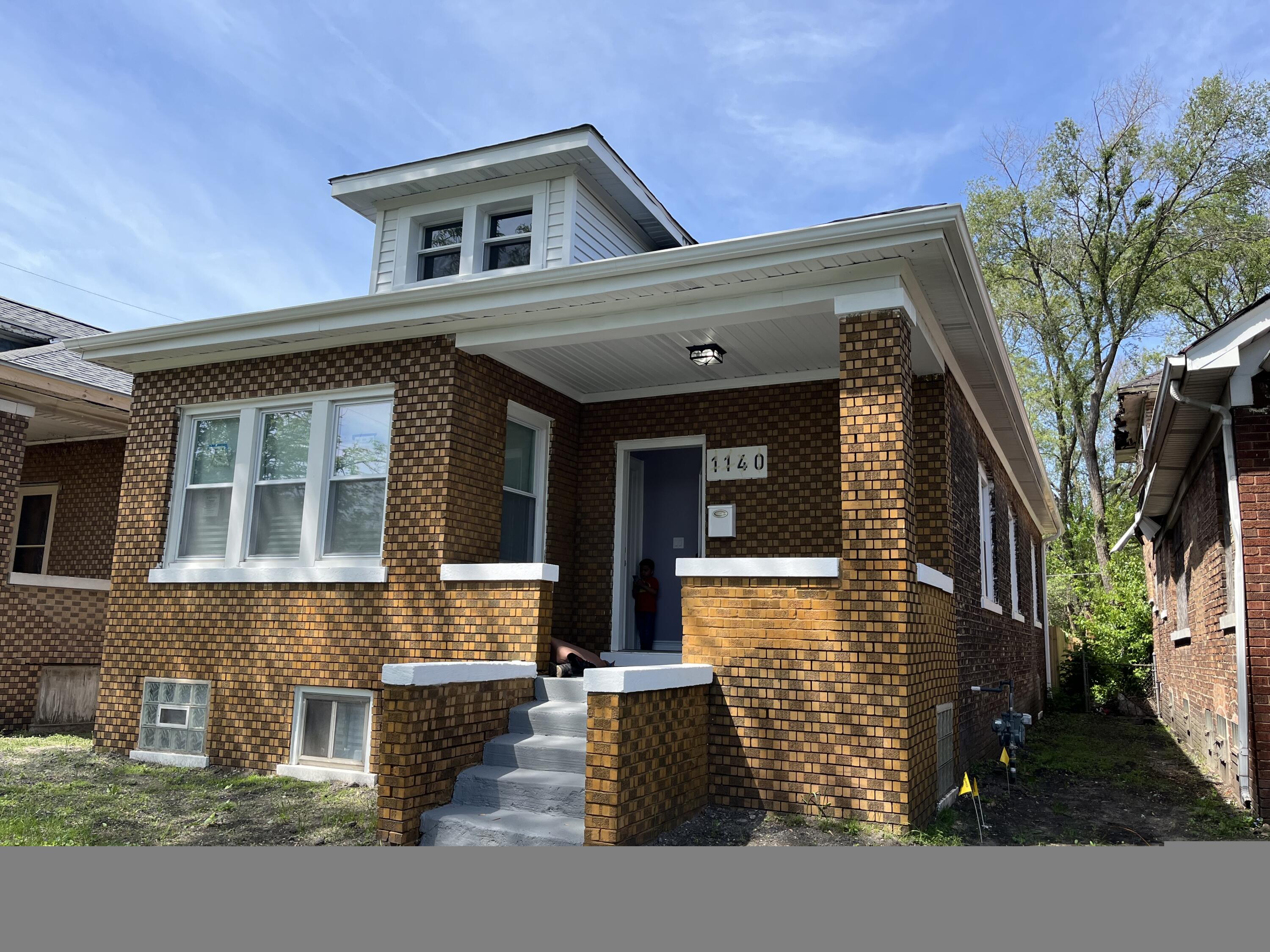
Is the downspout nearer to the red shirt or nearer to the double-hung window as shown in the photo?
the red shirt

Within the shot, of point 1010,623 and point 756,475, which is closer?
point 756,475

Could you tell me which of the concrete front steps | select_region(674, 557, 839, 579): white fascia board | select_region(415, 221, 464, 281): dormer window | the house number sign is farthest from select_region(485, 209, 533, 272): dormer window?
the concrete front steps

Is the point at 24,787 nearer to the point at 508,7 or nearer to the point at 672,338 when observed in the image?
the point at 672,338

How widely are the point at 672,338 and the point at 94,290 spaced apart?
118 feet

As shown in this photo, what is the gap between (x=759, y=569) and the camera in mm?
6434

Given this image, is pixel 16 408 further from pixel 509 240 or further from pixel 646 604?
pixel 646 604

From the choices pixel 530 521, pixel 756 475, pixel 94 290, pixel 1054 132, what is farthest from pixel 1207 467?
pixel 94 290

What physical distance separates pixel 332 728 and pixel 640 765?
12.2ft

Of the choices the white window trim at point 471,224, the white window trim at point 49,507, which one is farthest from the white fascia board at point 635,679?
the white window trim at point 49,507

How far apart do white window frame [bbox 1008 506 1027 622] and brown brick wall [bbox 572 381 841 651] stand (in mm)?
5583

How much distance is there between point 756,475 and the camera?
8.88m

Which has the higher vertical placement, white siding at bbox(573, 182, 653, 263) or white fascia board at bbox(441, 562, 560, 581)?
white siding at bbox(573, 182, 653, 263)

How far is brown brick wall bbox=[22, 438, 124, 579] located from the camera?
41.8 ft

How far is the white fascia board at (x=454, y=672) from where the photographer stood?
18.8 feet
